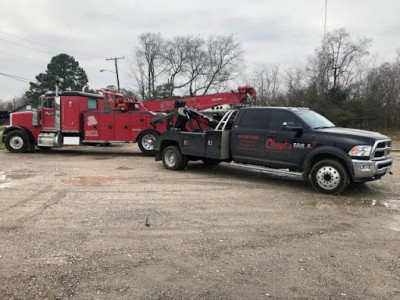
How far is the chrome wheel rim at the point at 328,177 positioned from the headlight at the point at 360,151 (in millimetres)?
525

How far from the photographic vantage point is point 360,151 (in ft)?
24.7

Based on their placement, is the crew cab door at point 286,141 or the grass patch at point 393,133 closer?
the crew cab door at point 286,141

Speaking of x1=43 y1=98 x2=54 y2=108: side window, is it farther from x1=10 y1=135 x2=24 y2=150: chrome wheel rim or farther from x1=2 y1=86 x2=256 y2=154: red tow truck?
x1=10 y1=135 x2=24 y2=150: chrome wheel rim

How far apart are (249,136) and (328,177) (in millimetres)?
2277

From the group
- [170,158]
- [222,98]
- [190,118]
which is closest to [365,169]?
[190,118]

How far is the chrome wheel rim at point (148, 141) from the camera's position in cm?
1516

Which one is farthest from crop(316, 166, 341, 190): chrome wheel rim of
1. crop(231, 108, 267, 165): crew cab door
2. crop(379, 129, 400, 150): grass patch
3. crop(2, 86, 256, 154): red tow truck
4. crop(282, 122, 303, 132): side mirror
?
crop(379, 129, 400, 150): grass patch

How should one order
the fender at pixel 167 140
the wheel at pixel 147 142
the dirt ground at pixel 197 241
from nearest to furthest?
the dirt ground at pixel 197 241
the fender at pixel 167 140
the wheel at pixel 147 142

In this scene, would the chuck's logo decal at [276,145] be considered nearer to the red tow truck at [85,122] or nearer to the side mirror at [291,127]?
the side mirror at [291,127]

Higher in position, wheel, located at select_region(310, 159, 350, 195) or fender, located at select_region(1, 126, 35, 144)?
fender, located at select_region(1, 126, 35, 144)

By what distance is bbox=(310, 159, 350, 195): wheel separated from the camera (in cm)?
774

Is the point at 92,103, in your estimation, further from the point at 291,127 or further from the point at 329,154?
the point at 329,154

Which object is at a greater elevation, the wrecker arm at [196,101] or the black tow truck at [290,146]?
the wrecker arm at [196,101]

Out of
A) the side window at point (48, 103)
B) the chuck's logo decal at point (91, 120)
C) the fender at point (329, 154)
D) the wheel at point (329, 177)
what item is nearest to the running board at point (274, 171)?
the fender at point (329, 154)
